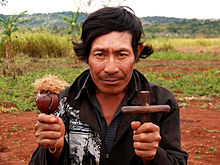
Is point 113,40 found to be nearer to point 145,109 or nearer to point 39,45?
point 145,109

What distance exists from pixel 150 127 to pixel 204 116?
205 inches

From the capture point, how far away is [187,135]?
529 cm

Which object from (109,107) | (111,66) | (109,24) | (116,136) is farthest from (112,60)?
(116,136)

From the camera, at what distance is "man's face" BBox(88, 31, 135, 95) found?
Result: 76.7 inches

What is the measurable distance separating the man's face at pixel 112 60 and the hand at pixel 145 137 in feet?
1.56

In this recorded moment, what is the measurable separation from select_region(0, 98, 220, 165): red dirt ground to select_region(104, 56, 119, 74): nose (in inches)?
106

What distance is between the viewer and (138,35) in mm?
2117

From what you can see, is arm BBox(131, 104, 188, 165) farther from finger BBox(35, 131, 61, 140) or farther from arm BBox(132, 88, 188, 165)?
finger BBox(35, 131, 61, 140)

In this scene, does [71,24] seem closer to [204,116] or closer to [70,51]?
[70,51]

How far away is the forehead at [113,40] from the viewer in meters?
1.95

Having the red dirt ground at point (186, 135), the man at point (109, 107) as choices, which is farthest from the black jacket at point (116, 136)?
the red dirt ground at point (186, 135)

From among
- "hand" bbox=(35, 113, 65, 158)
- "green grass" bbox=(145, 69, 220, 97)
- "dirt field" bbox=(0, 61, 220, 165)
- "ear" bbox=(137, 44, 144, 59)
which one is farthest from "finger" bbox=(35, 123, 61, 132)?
"green grass" bbox=(145, 69, 220, 97)

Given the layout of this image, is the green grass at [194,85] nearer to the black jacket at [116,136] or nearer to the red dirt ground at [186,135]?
the red dirt ground at [186,135]

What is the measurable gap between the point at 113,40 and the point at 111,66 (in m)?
0.17
